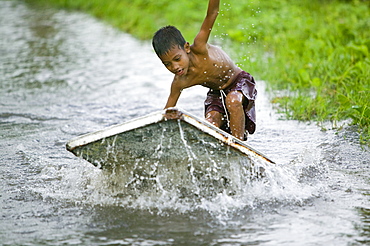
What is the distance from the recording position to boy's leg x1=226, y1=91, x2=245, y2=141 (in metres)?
3.79

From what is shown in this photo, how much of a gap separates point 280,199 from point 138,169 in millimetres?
922

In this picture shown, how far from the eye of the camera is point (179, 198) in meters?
3.38

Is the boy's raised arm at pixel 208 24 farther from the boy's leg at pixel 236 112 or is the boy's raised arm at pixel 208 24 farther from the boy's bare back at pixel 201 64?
the boy's leg at pixel 236 112

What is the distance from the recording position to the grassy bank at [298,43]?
5.16m

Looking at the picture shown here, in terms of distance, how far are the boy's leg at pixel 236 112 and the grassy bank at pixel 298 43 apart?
112 cm

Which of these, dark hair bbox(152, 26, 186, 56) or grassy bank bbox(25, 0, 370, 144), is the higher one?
grassy bank bbox(25, 0, 370, 144)

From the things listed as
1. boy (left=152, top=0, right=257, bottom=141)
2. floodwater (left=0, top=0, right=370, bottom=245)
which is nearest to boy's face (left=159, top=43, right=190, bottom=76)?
boy (left=152, top=0, right=257, bottom=141)

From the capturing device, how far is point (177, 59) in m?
3.50

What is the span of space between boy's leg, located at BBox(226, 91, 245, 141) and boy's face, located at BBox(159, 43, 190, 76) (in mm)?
427

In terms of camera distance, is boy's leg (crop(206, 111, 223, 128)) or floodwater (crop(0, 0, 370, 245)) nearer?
floodwater (crop(0, 0, 370, 245))

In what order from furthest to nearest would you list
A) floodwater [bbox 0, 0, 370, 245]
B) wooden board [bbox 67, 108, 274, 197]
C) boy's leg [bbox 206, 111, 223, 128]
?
boy's leg [bbox 206, 111, 223, 128] → wooden board [bbox 67, 108, 274, 197] → floodwater [bbox 0, 0, 370, 245]

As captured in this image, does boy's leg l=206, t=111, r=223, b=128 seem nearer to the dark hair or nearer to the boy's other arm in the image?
the boy's other arm

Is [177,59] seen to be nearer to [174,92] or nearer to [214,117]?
[174,92]

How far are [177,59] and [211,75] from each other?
0.41 meters
